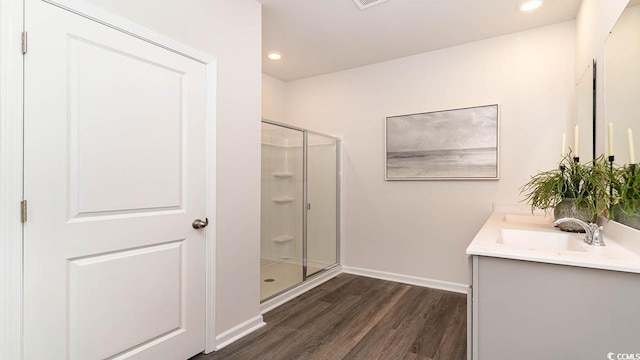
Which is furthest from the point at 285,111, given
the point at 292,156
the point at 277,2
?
the point at 277,2

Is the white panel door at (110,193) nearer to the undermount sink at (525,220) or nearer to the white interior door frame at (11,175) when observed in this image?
the white interior door frame at (11,175)

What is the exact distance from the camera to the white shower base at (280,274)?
2916 millimetres

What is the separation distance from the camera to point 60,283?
1403 mm

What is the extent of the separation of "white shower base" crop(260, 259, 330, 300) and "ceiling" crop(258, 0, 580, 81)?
217 cm

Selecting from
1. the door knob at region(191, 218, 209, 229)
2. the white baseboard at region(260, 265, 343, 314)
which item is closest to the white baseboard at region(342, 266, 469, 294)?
the white baseboard at region(260, 265, 343, 314)

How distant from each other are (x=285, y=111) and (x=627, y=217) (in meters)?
3.65

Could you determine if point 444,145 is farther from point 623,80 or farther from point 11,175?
point 11,175

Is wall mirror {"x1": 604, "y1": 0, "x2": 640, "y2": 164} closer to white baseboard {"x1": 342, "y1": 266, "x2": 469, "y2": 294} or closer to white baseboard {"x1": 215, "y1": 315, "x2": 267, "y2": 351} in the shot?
white baseboard {"x1": 342, "y1": 266, "x2": 469, "y2": 294}

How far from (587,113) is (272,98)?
A: 10.5 feet

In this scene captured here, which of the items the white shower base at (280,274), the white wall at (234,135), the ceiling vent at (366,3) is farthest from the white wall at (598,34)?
the white shower base at (280,274)

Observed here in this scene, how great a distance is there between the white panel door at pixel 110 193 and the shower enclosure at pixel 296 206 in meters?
Result: 0.97

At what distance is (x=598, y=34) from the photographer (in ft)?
6.15

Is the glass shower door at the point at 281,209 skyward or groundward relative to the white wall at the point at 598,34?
groundward

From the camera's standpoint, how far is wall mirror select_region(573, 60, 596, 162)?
1978 mm
